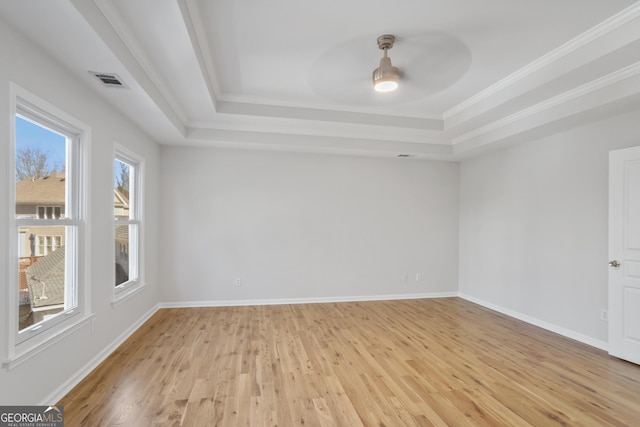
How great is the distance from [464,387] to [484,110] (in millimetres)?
3085

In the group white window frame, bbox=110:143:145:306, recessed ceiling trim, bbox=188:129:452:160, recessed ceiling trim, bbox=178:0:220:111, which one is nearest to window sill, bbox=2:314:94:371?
white window frame, bbox=110:143:145:306

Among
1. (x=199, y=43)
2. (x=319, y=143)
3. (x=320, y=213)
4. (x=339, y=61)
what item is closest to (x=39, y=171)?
(x=199, y=43)

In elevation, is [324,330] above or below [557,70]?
below

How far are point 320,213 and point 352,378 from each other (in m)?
2.81

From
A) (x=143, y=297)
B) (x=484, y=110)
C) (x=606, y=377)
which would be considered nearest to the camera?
(x=606, y=377)

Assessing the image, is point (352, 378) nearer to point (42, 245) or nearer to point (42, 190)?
point (42, 245)

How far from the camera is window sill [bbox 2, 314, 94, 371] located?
176cm

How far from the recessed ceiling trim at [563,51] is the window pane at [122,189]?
4.35 m

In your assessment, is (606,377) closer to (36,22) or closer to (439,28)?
(439,28)

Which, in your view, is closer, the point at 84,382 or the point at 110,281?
the point at 84,382

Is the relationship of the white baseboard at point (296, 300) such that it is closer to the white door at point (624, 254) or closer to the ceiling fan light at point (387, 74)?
the white door at point (624, 254)

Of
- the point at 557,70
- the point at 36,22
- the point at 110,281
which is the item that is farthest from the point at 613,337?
the point at 36,22

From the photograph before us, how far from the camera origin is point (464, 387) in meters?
2.41

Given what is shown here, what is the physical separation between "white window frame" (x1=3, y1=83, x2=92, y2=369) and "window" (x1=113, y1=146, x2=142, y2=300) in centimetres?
57
